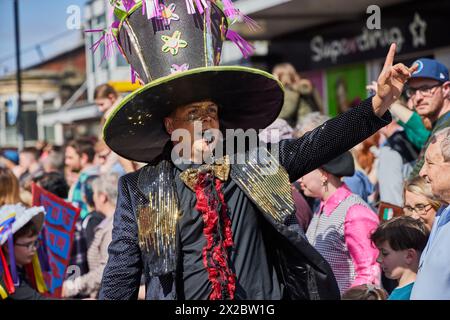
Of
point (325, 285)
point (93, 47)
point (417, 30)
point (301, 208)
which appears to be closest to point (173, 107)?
point (93, 47)

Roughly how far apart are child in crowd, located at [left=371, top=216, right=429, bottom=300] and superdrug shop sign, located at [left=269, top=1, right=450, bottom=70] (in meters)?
6.65

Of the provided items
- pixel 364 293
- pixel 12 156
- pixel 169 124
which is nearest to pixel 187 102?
pixel 169 124

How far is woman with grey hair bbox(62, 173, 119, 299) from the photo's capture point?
18.0ft

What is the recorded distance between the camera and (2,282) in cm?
461

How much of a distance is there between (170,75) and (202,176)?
17.2 inches

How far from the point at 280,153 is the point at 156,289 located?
0.75m

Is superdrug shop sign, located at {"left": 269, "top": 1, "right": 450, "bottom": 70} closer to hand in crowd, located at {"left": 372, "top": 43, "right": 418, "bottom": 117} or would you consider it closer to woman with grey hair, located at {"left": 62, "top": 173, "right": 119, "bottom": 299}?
woman with grey hair, located at {"left": 62, "top": 173, "right": 119, "bottom": 299}

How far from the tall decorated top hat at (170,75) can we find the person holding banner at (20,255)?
5.07 feet

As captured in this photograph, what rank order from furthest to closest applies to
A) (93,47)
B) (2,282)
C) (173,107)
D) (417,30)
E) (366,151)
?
(417,30) < (366,151) < (2,282) < (93,47) < (173,107)

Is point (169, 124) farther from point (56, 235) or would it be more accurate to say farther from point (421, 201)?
point (56, 235)

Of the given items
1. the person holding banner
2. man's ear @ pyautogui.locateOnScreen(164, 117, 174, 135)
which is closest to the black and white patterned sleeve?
man's ear @ pyautogui.locateOnScreen(164, 117, 174, 135)

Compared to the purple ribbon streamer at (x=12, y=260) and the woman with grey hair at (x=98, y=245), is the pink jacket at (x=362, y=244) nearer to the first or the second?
the woman with grey hair at (x=98, y=245)

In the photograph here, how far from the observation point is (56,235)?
5715 mm
